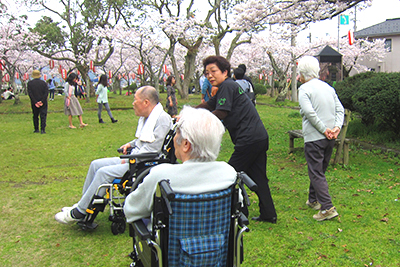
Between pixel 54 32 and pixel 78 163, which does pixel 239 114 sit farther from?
pixel 54 32

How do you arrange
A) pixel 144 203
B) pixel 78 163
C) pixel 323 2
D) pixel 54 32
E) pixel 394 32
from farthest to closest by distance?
pixel 394 32 < pixel 54 32 < pixel 323 2 < pixel 78 163 < pixel 144 203

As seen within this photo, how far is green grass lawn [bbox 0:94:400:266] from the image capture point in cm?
334

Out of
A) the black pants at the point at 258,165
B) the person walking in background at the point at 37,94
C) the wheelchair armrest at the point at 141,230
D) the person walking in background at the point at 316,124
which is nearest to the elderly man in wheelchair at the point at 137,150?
the black pants at the point at 258,165

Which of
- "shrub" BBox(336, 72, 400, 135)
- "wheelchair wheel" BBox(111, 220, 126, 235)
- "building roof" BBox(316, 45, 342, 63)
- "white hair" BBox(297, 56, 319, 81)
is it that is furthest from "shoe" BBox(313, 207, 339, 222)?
"building roof" BBox(316, 45, 342, 63)

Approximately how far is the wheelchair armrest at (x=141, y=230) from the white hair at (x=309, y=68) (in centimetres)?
269

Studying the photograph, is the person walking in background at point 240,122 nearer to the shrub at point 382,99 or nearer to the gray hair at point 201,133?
the gray hair at point 201,133

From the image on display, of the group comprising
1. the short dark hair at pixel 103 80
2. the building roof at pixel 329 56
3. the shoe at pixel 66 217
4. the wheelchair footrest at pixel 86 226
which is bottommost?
the wheelchair footrest at pixel 86 226

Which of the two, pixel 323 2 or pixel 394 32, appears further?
pixel 394 32

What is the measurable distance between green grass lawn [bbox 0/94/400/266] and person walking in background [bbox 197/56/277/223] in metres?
0.70

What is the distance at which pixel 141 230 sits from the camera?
2.14m

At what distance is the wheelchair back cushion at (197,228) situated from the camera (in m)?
1.98

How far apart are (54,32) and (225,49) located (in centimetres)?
2228

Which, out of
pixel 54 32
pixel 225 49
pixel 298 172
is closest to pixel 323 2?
pixel 298 172

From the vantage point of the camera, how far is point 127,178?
3639mm
